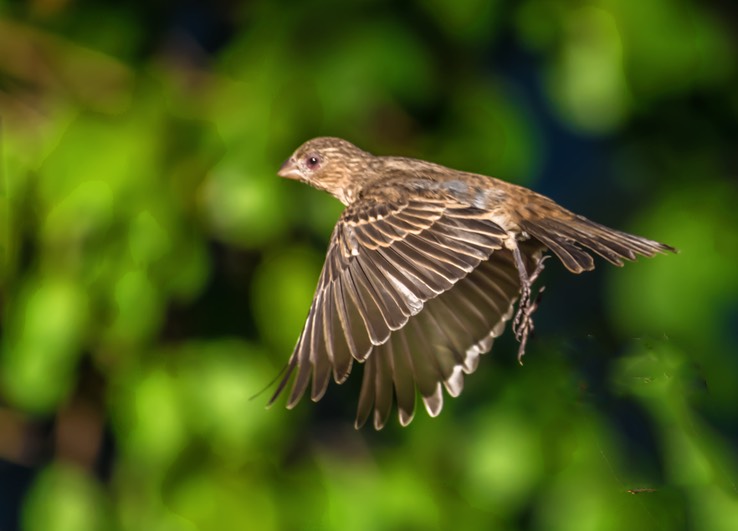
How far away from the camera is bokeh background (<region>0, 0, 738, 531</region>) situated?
3.33m

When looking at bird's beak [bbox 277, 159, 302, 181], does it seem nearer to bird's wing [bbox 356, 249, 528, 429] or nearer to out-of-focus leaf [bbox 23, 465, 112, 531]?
bird's wing [bbox 356, 249, 528, 429]

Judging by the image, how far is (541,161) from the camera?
369 centimetres

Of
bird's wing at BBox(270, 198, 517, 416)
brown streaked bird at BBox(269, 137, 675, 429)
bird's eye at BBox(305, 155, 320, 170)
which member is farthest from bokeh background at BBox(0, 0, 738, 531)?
bird's wing at BBox(270, 198, 517, 416)

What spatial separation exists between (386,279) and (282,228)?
3.96 feet

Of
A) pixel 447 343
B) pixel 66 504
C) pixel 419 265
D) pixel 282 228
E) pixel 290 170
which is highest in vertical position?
pixel 419 265

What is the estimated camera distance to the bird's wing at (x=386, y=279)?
85.9 inches

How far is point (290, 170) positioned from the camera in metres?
2.94

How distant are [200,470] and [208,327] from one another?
0.44 meters

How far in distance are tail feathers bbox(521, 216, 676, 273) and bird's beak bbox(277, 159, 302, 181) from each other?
0.67 m

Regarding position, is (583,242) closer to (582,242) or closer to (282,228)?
(582,242)

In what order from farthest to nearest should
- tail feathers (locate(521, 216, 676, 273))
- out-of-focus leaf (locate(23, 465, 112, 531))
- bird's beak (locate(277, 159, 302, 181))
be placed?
1. out-of-focus leaf (locate(23, 465, 112, 531))
2. bird's beak (locate(277, 159, 302, 181))
3. tail feathers (locate(521, 216, 676, 273))

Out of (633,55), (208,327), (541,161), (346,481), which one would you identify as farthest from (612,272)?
(208,327)

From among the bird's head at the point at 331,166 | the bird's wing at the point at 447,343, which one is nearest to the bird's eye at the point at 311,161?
the bird's head at the point at 331,166

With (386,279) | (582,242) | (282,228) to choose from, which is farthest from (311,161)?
(582,242)
